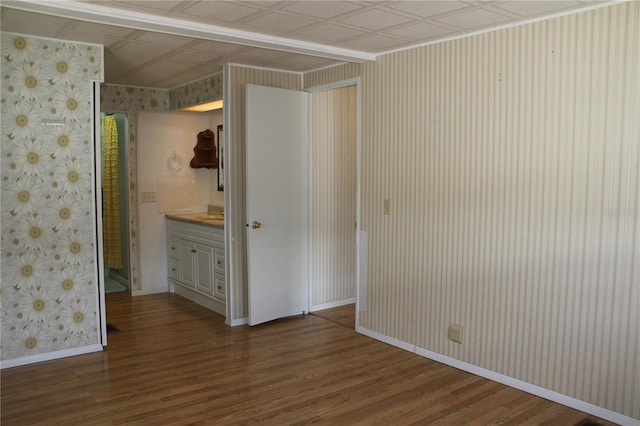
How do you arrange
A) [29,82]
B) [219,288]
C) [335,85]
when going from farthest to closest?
[219,288], [335,85], [29,82]

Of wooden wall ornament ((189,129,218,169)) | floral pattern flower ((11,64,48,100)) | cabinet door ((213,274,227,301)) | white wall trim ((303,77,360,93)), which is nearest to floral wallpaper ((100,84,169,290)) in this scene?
wooden wall ornament ((189,129,218,169))

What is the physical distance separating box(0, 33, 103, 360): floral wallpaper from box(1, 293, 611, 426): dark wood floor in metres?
0.29

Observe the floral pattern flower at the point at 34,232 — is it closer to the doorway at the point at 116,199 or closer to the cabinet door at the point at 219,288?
the cabinet door at the point at 219,288

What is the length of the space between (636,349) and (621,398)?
0.29m

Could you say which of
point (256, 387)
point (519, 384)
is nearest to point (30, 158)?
point (256, 387)

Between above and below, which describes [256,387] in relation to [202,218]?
below

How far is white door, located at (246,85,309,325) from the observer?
15.1 ft

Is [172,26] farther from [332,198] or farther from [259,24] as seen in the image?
[332,198]

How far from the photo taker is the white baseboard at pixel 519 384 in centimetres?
292

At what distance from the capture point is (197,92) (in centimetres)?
543

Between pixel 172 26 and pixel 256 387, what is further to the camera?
pixel 256 387

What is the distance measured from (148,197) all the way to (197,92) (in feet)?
4.50

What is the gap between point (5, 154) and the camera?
11.8ft

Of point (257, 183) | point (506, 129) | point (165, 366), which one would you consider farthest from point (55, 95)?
point (506, 129)
